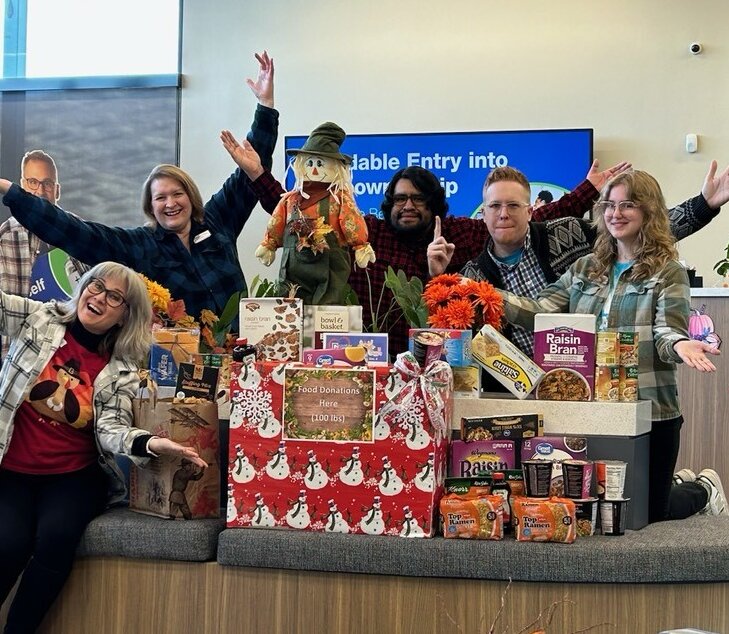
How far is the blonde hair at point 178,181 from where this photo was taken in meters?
3.26

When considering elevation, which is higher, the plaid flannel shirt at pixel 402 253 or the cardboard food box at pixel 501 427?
the plaid flannel shirt at pixel 402 253

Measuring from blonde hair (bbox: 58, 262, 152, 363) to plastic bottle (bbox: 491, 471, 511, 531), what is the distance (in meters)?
0.99

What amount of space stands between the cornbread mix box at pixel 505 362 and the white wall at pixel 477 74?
4008mm

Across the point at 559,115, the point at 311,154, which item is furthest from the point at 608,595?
the point at 559,115

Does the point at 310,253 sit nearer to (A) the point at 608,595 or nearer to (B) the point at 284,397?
(B) the point at 284,397

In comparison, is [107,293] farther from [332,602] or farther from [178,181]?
[332,602]

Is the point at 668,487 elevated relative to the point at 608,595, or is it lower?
elevated

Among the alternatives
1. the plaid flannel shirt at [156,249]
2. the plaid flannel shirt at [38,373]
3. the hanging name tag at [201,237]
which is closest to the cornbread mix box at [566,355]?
the plaid flannel shirt at [38,373]

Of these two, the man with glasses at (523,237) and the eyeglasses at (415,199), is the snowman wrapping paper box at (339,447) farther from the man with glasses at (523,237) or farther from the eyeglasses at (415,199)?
the eyeglasses at (415,199)

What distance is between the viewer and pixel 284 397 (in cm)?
220

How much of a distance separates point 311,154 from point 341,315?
0.48m

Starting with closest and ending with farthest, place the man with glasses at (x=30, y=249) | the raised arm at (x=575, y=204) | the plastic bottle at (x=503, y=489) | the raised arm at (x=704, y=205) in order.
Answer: the plastic bottle at (x=503, y=489) < the raised arm at (x=704, y=205) < the raised arm at (x=575, y=204) < the man with glasses at (x=30, y=249)

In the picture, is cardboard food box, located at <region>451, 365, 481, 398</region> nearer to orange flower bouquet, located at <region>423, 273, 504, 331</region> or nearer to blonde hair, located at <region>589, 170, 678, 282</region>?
orange flower bouquet, located at <region>423, 273, 504, 331</region>

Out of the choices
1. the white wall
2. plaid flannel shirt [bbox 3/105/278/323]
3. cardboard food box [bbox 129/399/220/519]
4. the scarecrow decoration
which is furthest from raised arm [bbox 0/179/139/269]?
the white wall
